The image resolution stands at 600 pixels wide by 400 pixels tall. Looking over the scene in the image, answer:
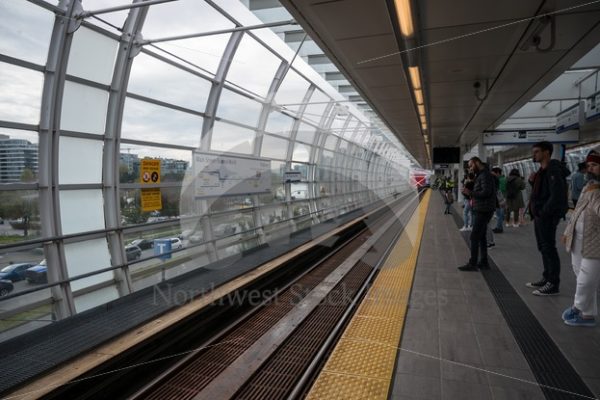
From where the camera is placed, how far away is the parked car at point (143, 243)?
23.3 ft

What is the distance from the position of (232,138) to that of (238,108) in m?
0.80

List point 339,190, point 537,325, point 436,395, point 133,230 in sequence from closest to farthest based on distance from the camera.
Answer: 1. point 436,395
2. point 537,325
3. point 133,230
4. point 339,190

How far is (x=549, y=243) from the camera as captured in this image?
4.41 meters

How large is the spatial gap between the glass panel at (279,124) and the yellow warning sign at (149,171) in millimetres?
4674

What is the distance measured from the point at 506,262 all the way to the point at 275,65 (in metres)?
7.40

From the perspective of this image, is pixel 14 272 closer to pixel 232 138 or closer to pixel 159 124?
pixel 159 124

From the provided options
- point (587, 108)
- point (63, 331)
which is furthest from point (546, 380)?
point (587, 108)

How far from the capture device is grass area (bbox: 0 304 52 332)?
470 cm

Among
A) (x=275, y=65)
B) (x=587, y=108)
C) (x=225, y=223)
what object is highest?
(x=275, y=65)

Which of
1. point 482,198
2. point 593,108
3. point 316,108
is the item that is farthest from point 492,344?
point 316,108

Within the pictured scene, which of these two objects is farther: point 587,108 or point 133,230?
point 587,108

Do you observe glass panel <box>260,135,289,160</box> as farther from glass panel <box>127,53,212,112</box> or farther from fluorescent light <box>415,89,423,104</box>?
fluorescent light <box>415,89,423,104</box>

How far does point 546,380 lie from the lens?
2859 mm

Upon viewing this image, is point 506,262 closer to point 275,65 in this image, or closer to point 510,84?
point 510,84
